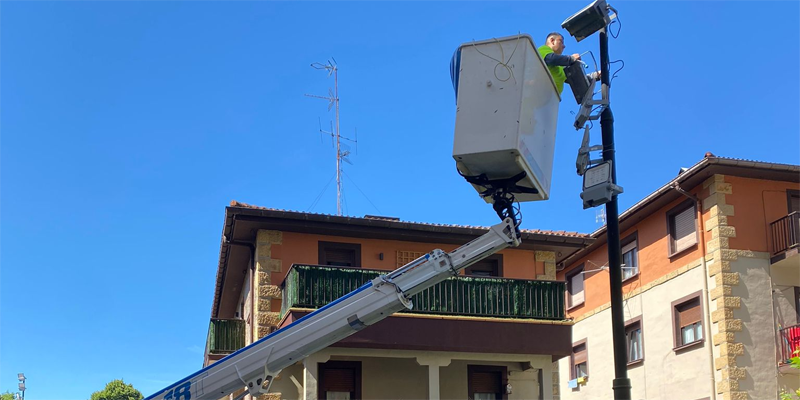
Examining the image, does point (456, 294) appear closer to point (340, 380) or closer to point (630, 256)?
point (340, 380)

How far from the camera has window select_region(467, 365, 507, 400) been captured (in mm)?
22016

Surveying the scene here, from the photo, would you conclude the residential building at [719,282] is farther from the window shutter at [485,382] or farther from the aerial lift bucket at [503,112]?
the aerial lift bucket at [503,112]

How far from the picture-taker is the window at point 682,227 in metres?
23.4

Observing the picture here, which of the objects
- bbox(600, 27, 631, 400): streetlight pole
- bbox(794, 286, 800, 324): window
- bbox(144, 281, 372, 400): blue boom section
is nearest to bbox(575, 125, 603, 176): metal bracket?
bbox(600, 27, 631, 400): streetlight pole

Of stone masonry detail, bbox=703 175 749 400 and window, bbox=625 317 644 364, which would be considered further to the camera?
window, bbox=625 317 644 364

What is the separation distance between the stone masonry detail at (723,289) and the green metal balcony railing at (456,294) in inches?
157

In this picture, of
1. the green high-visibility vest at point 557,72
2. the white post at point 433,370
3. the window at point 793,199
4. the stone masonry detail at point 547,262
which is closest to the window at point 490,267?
the stone masonry detail at point 547,262

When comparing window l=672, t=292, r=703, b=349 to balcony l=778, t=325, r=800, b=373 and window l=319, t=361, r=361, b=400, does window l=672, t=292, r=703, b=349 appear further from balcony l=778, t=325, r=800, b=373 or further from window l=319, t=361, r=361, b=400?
window l=319, t=361, r=361, b=400

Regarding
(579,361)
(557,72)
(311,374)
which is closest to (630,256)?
(579,361)

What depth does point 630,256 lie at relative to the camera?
1059 inches

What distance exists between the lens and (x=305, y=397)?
18.8 m

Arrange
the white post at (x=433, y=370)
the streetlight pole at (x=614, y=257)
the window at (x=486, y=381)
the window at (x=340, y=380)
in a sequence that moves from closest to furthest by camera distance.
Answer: the streetlight pole at (x=614, y=257), the white post at (x=433, y=370), the window at (x=340, y=380), the window at (x=486, y=381)

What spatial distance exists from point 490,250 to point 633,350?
17938 millimetres

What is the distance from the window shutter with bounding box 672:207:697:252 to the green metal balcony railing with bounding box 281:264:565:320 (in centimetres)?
452
